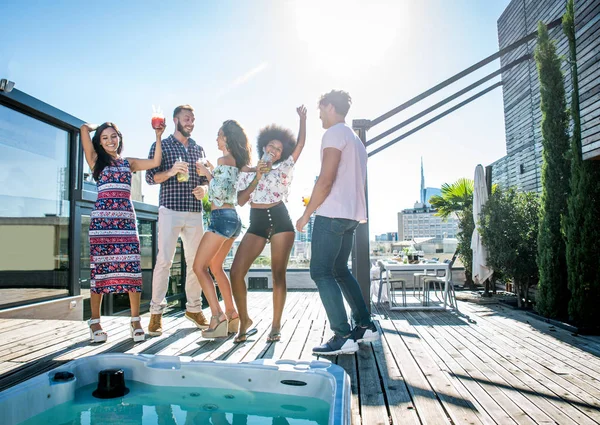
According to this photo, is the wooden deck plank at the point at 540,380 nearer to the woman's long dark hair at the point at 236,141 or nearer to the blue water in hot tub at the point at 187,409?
the blue water in hot tub at the point at 187,409

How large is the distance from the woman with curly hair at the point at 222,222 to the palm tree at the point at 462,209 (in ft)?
19.5

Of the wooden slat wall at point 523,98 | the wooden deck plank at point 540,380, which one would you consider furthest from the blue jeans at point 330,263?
the wooden slat wall at point 523,98

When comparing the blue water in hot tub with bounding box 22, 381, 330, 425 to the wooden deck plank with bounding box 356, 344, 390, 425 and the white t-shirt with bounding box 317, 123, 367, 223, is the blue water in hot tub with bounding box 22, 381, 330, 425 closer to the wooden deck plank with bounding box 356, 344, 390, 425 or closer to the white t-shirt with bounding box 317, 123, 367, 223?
the wooden deck plank with bounding box 356, 344, 390, 425

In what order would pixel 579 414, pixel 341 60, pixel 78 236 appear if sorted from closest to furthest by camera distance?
pixel 579 414 < pixel 78 236 < pixel 341 60

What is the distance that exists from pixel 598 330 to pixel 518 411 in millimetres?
2580

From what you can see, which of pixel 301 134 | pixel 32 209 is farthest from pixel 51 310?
pixel 301 134

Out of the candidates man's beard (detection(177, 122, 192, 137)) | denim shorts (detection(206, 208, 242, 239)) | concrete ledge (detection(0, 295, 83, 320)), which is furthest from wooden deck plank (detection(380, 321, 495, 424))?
concrete ledge (detection(0, 295, 83, 320))

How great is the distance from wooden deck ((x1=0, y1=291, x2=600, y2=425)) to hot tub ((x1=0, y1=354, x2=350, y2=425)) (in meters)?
0.23

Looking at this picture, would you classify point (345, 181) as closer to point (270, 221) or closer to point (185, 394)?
point (270, 221)

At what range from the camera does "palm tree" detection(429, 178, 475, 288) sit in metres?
7.89

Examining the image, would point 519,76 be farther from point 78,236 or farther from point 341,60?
point 78,236

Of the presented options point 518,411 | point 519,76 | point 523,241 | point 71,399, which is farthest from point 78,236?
point 519,76

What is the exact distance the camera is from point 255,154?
3.07 meters

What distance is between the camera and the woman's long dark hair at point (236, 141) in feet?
9.75
